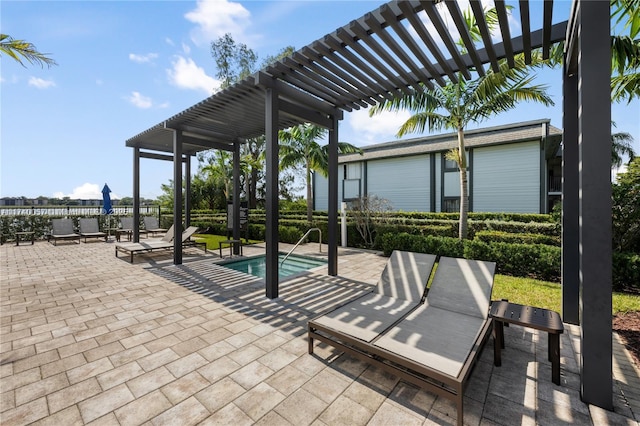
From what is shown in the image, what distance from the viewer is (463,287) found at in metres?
3.81

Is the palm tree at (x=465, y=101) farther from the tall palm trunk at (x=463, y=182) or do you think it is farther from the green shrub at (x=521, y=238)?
the green shrub at (x=521, y=238)

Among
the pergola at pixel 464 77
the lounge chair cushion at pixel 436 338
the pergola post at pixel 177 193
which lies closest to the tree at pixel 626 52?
the pergola at pixel 464 77

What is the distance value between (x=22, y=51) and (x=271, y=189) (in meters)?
5.31

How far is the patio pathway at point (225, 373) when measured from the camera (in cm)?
229

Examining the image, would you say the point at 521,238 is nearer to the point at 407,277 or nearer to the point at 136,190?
the point at 407,277

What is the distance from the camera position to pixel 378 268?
7555mm

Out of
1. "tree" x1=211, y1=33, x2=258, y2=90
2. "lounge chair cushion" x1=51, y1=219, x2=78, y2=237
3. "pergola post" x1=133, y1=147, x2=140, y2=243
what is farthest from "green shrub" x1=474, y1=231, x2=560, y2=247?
"tree" x1=211, y1=33, x2=258, y2=90

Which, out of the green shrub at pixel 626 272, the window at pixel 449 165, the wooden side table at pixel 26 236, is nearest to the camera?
the green shrub at pixel 626 272

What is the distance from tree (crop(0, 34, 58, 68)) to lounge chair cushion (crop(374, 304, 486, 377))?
25.8 ft

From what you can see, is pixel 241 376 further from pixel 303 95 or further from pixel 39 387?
pixel 303 95

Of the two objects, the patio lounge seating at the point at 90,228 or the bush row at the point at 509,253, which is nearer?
the bush row at the point at 509,253

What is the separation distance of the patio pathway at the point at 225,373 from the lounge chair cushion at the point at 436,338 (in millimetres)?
351

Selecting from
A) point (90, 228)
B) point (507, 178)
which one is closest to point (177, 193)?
point (90, 228)

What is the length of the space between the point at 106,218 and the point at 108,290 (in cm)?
1231
